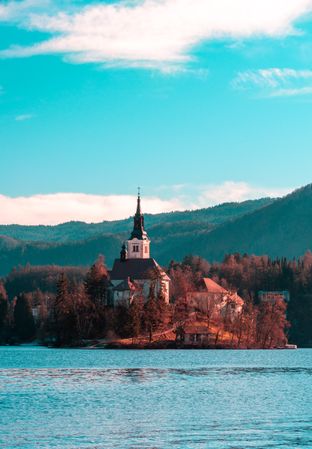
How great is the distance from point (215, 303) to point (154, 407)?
12651cm

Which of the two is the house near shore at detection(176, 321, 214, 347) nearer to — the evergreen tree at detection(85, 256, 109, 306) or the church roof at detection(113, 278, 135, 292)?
the evergreen tree at detection(85, 256, 109, 306)

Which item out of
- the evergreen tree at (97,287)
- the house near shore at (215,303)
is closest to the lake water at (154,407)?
the evergreen tree at (97,287)

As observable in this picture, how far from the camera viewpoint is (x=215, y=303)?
189 m

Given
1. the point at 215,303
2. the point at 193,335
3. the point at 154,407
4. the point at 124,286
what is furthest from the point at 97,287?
the point at 154,407

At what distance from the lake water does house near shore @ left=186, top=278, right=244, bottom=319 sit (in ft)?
244

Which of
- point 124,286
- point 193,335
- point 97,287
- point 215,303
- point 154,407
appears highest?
point 124,286

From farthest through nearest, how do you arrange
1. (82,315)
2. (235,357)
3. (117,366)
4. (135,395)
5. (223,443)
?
(82,315) → (235,357) → (117,366) → (135,395) → (223,443)

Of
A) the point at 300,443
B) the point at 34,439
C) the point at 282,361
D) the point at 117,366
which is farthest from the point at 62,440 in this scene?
the point at 282,361

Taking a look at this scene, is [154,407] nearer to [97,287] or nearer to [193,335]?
[193,335]

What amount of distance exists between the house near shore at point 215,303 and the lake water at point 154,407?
7446cm

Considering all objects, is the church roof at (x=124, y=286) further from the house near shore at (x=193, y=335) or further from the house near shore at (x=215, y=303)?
the house near shore at (x=193, y=335)

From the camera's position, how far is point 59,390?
251 feet

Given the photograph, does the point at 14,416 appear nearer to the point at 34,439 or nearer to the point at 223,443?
the point at 34,439

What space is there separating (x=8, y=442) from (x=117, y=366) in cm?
6273
